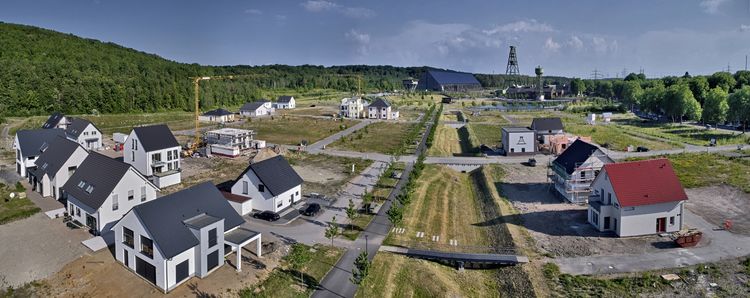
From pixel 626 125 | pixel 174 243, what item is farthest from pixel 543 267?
pixel 626 125

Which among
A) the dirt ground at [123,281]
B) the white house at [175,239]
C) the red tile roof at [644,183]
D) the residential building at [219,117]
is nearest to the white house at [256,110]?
the residential building at [219,117]

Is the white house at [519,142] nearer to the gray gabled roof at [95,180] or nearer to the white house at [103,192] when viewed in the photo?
the white house at [103,192]

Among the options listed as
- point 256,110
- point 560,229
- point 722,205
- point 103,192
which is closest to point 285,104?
point 256,110

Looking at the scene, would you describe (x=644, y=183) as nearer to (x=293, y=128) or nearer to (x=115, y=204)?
(x=115, y=204)

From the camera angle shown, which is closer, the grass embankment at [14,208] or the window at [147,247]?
the window at [147,247]

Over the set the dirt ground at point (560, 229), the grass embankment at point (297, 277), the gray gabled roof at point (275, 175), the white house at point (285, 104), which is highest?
the white house at point (285, 104)

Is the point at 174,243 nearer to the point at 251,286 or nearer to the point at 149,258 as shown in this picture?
the point at 149,258
